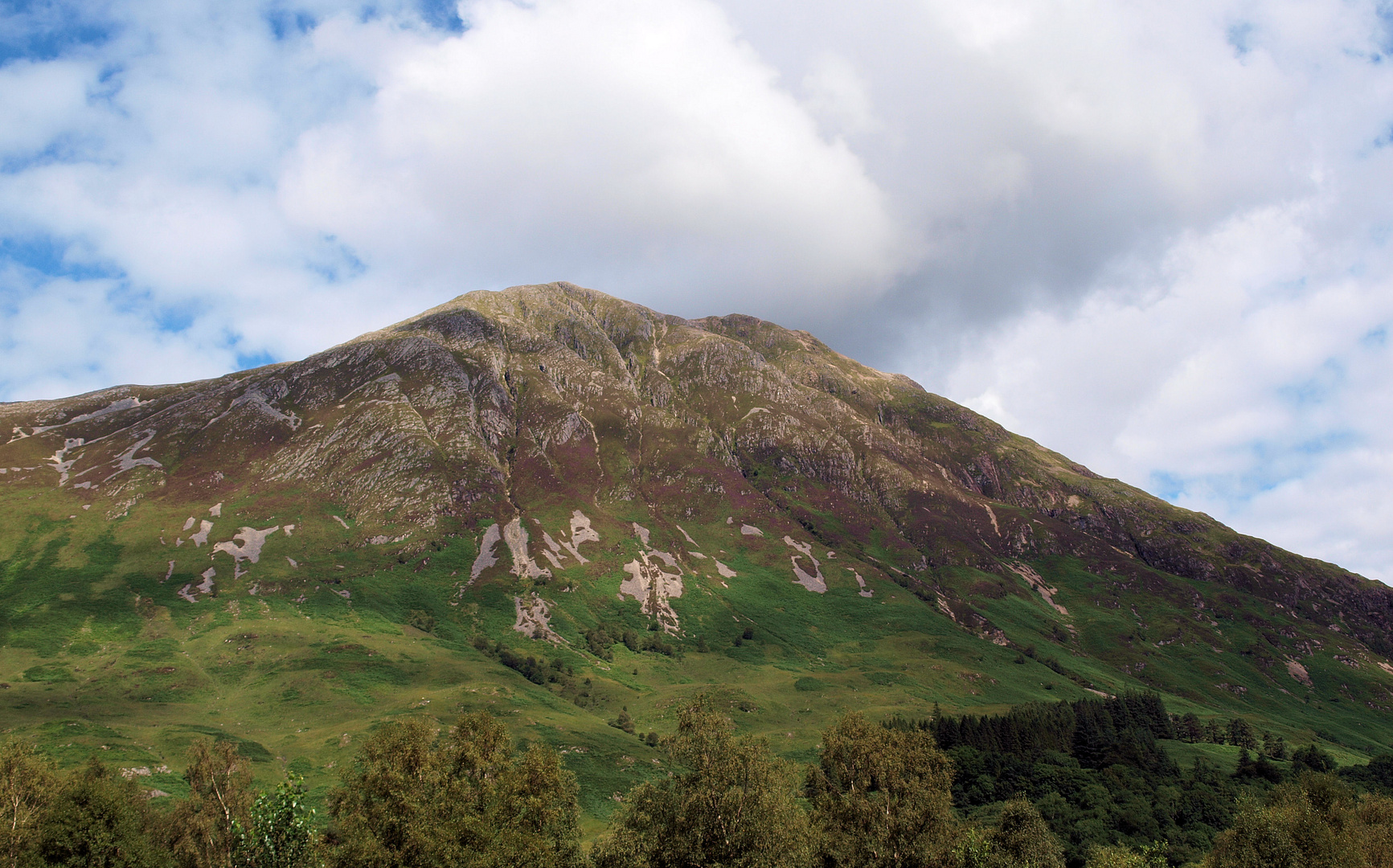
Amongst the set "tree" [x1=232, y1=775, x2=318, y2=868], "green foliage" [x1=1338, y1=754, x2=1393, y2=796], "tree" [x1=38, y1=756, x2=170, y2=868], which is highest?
"green foliage" [x1=1338, y1=754, x2=1393, y2=796]

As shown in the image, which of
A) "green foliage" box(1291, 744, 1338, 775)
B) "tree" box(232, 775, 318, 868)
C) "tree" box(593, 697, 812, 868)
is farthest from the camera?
"green foliage" box(1291, 744, 1338, 775)

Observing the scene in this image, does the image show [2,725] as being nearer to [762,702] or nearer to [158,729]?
[158,729]

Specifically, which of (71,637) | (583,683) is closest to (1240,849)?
(583,683)

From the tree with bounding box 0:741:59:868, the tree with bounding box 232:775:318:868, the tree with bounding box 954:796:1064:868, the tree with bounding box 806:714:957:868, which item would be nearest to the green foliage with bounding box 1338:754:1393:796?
the tree with bounding box 954:796:1064:868

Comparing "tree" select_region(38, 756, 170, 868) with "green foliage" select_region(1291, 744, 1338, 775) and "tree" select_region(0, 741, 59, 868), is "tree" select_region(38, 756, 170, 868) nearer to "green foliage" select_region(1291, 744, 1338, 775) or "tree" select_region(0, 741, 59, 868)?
"tree" select_region(0, 741, 59, 868)

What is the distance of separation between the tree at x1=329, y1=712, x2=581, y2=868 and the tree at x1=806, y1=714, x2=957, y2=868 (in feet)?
79.3

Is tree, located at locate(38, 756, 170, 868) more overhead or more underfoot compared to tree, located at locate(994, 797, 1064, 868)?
more underfoot

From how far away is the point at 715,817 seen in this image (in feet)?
172

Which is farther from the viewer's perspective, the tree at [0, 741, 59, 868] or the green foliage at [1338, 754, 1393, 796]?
the green foliage at [1338, 754, 1393, 796]

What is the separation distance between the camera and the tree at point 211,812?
63062mm

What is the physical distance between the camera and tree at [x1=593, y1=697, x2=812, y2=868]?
168 feet

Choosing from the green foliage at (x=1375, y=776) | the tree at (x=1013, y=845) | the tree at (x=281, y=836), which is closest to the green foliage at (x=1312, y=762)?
the green foliage at (x=1375, y=776)

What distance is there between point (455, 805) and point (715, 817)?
1986 cm

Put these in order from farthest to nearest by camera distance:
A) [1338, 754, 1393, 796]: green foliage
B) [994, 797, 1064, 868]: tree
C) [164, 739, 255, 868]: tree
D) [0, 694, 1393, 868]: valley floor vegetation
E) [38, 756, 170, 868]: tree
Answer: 1. [1338, 754, 1393, 796]: green foliage
2. [994, 797, 1064, 868]: tree
3. [164, 739, 255, 868]: tree
4. [38, 756, 170, 868]: tree
5. [0, 694, 1393, 868]: valley floor vegetation
